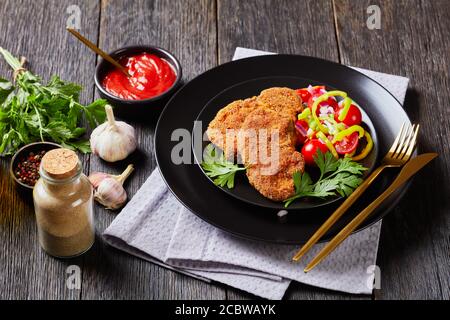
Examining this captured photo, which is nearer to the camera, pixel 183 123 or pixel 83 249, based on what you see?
pixel 83 249

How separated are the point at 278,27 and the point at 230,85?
607mm

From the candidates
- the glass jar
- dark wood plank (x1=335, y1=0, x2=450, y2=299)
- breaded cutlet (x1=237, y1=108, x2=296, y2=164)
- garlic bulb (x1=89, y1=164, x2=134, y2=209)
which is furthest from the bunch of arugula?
dark wood plank (x1=335, y1=0, x2=450, y2=299)

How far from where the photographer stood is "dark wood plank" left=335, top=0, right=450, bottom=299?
2352mm

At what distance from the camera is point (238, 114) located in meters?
→ 2.58

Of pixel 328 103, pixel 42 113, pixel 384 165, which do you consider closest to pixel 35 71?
pixel 42 113

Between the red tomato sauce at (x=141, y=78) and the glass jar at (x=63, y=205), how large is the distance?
Result: 0.71m

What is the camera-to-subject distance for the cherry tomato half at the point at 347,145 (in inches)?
98.2

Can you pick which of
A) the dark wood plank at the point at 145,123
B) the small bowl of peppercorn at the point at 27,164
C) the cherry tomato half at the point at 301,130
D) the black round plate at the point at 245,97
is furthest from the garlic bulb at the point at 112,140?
the cherry tomato half at the point at 301,130

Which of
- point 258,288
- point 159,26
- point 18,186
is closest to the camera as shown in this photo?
point 258,288

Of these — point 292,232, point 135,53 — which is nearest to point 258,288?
point 292,232

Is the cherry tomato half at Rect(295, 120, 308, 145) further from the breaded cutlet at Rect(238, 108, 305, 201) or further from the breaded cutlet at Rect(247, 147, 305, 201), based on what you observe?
the breaded cutlet at Rect(247, 147, 305, 201)

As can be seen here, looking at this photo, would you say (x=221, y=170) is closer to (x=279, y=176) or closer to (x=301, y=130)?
(x=279, y=176)

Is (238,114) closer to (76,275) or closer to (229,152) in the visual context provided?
(229,152)

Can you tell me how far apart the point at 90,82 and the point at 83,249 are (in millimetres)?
→ 889
